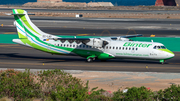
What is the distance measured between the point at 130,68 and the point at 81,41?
662 cm

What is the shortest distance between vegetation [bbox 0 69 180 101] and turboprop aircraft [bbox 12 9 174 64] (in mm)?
13734

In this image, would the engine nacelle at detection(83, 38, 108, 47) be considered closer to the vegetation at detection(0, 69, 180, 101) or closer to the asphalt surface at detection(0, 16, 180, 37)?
the vegetation at detection(0, 69, 180, 101)

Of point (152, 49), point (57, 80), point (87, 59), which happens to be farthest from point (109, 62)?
point (57, 80)

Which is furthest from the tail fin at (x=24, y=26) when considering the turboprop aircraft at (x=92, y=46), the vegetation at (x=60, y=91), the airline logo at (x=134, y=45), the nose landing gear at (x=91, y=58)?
the vegetation at (x=60, y=91)

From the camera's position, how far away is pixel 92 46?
32.0 metres

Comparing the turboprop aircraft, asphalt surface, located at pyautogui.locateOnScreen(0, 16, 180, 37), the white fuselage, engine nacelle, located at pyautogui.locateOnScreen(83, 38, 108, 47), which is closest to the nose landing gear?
the turboprop aircraft

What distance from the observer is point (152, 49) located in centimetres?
3020

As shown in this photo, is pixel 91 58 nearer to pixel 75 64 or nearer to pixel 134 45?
pixel 75 64

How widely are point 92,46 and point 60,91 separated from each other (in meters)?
17.5

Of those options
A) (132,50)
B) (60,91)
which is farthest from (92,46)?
(60,91)

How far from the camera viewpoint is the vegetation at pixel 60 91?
14.0m

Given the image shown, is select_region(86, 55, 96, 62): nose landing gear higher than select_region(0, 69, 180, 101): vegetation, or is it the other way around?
select_region(86, 55, 96, 62): nose landing gear

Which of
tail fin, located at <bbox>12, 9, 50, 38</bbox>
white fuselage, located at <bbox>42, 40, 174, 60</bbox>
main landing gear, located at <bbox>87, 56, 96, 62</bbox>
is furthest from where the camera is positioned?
tail fin, located at <bbox>12, 9, 50, 38</bbox>

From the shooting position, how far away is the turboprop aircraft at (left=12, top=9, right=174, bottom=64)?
30344 mm
